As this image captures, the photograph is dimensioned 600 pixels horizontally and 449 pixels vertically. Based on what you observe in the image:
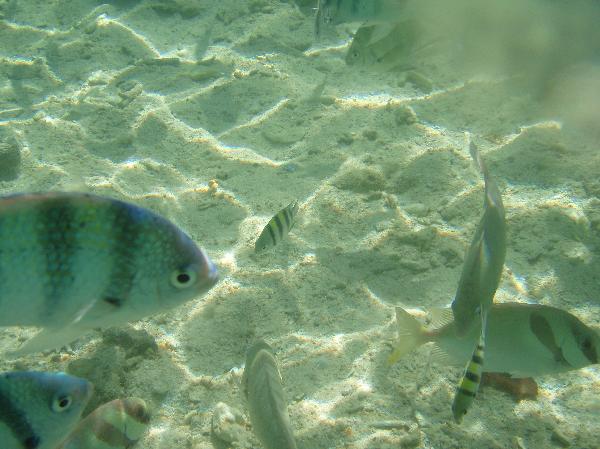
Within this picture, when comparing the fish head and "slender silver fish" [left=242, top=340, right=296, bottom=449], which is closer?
the fish head

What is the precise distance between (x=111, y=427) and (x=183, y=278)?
1.13 meters

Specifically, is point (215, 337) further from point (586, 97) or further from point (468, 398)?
point (586, 97)

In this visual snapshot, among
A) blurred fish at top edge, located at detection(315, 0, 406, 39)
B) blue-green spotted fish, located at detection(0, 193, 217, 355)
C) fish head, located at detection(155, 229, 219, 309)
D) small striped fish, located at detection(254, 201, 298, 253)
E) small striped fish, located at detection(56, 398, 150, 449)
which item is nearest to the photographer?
blue-green spotted fish, located at detection(0, 193, 217, 355)

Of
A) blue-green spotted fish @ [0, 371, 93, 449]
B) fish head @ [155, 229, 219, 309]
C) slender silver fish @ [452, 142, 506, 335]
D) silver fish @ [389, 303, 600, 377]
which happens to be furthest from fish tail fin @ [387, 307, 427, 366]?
blue-green spotted fish @ [0, 371, 93, 449]

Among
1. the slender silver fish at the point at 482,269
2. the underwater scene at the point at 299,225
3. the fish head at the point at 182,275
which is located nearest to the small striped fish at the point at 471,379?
the underwater scene at the point at 299,225

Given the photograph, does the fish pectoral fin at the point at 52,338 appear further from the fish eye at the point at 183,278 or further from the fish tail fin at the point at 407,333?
the fish tail fin at the point at 407,333

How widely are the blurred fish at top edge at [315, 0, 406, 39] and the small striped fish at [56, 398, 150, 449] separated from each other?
13.4ft

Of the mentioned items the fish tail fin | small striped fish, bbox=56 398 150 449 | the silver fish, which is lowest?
small striped fish, bbox=56 398 150 449

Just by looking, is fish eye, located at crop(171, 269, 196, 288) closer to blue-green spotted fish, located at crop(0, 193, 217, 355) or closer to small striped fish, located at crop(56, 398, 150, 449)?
blue-green spotted fish, located at crop(0, 193, 217, 355)

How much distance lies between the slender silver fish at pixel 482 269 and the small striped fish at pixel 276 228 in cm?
169

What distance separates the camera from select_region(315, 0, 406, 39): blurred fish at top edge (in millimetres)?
4734

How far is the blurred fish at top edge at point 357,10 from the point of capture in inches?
186

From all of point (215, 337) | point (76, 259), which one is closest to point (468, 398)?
point (76, 259)

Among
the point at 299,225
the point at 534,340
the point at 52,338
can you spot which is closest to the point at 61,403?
the point at 52,338
